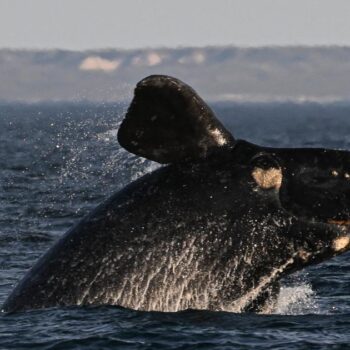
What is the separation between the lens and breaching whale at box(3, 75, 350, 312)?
526 inches

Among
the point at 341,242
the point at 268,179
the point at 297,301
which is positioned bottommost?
the point at 297,301

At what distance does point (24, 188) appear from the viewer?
38656 mm

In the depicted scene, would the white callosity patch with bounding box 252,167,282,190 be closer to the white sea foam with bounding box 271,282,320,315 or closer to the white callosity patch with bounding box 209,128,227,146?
the white callosity patch with bounding box 209,128,227,146

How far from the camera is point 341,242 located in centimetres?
1343

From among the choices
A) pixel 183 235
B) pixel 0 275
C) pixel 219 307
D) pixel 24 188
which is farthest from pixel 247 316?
pixel 24 188

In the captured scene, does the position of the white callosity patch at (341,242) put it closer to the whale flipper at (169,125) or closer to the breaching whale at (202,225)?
the breaching whale at (202,225)

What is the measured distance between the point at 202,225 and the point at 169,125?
1.19 metres

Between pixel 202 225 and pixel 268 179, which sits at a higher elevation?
pixel 268 179

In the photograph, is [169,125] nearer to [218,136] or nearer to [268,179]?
[218,136]

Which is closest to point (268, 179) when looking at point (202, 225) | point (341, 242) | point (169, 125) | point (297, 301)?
point (202, 225)

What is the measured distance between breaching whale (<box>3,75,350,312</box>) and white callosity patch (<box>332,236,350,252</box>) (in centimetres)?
1

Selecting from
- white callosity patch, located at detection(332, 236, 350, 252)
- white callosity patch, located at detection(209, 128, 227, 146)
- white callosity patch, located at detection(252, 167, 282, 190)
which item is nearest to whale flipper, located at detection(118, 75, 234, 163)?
white callosity patch, located at detection(209, 128, 227, 146)

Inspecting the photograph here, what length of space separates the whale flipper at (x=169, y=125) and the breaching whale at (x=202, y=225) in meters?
0.01

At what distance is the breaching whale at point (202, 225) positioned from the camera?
1335 cm
